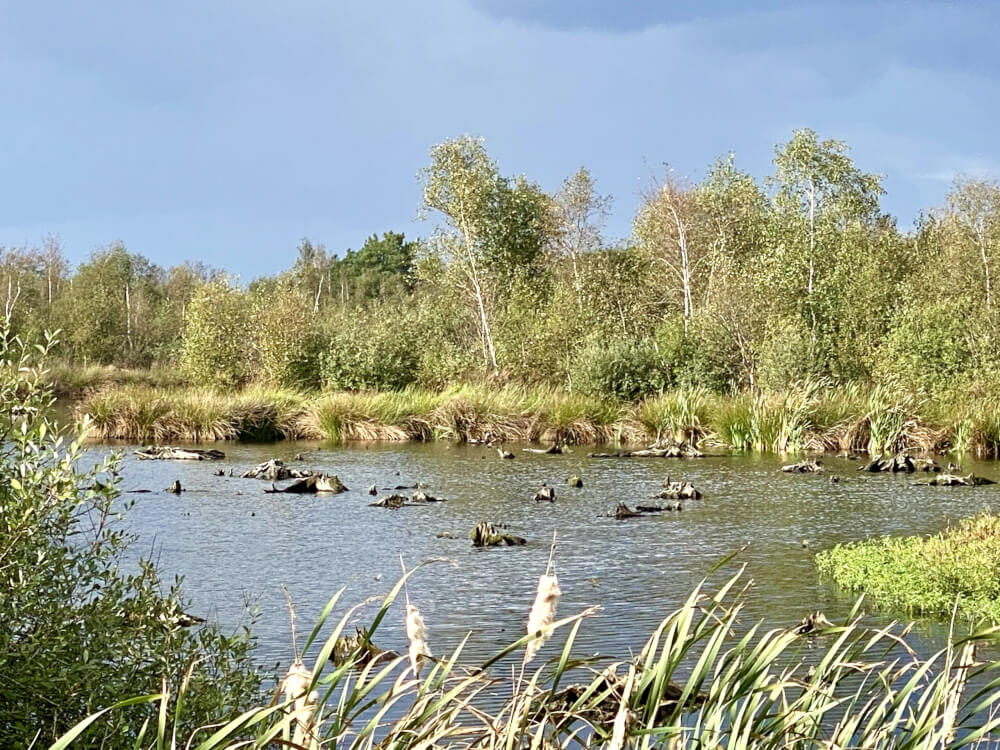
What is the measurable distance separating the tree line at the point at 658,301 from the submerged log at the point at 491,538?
1581cm

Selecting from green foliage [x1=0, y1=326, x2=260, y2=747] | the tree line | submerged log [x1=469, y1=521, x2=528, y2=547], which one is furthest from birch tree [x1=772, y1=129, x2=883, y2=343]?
green foliage [x1=0, y1=326, x2=260, y2=747]

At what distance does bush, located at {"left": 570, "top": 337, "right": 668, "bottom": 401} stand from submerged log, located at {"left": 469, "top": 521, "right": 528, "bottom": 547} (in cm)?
1662

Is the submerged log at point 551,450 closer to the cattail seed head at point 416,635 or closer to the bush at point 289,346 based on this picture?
the bush at point 289,346

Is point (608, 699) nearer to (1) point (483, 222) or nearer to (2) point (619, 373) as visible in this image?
(2) point (619, 373)

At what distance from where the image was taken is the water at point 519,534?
28.5ft

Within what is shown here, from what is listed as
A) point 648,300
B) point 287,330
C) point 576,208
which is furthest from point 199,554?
point 576,208

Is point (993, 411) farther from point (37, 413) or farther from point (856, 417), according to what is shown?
point (37, 413)

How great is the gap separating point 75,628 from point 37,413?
101 centimetres

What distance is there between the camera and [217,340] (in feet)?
124

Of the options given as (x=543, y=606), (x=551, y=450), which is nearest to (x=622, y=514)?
(x=551, y=450)

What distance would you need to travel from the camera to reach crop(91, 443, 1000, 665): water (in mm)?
8695

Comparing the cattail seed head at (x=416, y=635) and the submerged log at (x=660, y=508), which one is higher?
the cattail seed head at (x=416, y=635)

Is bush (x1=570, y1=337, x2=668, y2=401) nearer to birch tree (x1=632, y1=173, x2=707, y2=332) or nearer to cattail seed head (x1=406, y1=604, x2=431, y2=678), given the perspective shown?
birch tree (x1=632, y1=173, x2=707, y2=332)

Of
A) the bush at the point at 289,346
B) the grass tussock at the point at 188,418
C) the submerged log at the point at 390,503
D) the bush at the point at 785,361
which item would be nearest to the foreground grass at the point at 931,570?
the submerged log at the point at 390,503
